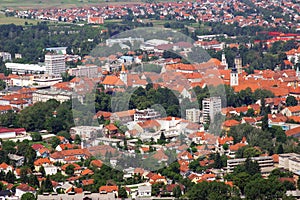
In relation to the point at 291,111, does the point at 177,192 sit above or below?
above

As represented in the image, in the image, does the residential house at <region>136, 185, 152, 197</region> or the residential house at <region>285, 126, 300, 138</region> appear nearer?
the residential house at <region>136, 185, 152, 197</region>

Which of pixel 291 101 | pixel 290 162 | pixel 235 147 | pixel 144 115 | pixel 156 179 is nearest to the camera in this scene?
pixel 156 179

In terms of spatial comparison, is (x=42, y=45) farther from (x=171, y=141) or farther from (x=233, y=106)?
(x=171, y=141)

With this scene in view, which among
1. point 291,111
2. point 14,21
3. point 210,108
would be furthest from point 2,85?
point 14,21

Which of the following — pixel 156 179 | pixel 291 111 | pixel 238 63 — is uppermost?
pixel 156 179

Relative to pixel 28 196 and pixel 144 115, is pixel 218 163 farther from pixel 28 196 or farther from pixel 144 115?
pixel 144 115

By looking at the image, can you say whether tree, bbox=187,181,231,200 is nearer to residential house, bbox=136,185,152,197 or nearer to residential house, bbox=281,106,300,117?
residential house, bbox=136,185,152,197

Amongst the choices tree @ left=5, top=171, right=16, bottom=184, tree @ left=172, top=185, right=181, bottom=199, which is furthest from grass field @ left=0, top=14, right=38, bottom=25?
tree @ left=172, top=185, right=181, bottom=199

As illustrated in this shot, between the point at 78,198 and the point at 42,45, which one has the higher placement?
the point at 78,198

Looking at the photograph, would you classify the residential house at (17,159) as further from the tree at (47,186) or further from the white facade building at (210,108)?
the white facade building at (210,108)

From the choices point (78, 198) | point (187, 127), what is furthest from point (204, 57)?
point (78, 198)

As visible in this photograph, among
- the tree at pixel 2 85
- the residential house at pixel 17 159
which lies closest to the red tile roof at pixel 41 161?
the residential house at pixel 17 159
